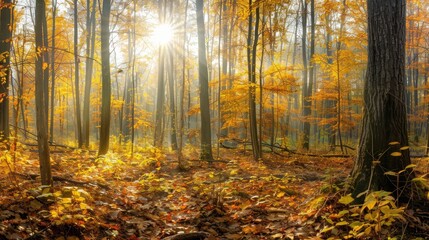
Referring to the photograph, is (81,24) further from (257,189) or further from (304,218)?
(304,218)

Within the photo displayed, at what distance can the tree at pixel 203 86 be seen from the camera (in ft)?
34.4

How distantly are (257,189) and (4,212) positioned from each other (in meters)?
4.52

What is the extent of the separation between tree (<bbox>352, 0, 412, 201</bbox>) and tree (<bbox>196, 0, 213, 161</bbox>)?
7010mm

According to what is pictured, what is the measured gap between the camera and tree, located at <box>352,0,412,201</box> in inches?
148

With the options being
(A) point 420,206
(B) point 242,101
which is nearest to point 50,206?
(A) point 420,206

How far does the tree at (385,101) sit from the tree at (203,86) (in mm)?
7010

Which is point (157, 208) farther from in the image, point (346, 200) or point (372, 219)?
point (372, 219)

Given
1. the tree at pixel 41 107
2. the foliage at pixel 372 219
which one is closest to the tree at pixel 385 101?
the foliage at pixel 372 219

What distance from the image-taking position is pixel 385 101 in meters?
3.83

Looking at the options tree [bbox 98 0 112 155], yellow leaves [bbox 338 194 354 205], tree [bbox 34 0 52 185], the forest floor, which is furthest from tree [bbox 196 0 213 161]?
yellow leaves [bbox 338 194 354 205]

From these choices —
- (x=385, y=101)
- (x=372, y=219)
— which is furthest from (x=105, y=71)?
(x=372, y=219)

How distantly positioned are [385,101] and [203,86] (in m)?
7.70

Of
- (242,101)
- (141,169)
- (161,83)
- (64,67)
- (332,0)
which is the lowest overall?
(141,169)

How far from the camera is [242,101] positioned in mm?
12578
